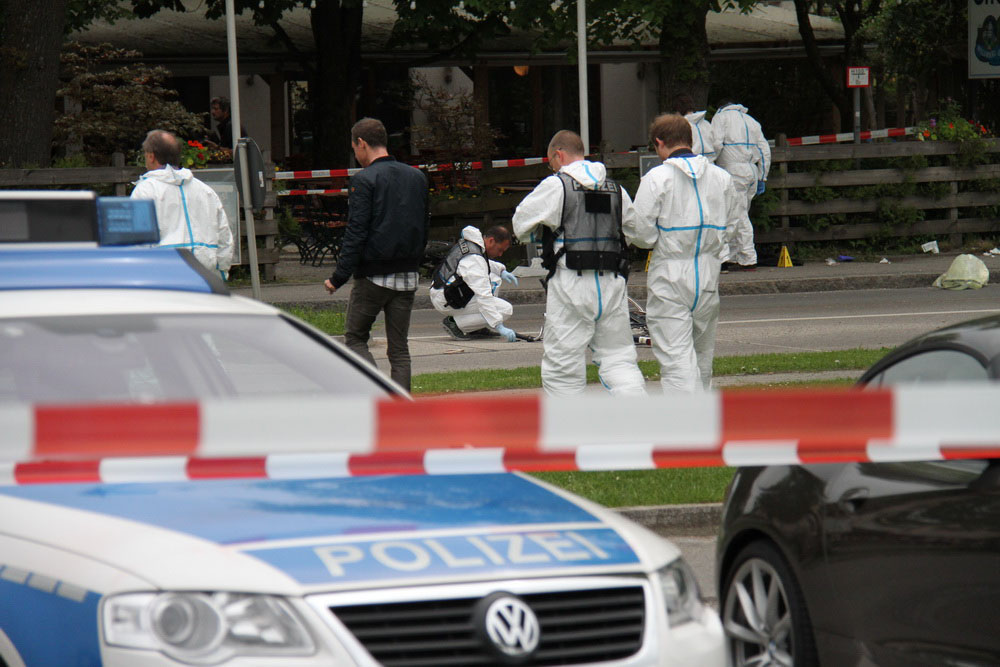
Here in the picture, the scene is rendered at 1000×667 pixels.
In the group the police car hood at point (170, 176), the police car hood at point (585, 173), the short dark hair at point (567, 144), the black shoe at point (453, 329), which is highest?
the short dark hair at point (567, 144)

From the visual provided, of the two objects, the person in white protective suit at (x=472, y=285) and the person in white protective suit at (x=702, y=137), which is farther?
the person in white protective suit at (x=702, y=137)

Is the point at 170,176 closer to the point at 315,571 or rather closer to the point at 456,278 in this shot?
the point at 456,278

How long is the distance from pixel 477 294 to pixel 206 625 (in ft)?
33.4

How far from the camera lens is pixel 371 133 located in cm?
972

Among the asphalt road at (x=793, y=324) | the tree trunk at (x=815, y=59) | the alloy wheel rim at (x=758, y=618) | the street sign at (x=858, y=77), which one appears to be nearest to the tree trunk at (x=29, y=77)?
the asphalt road at (x=793, y=324)

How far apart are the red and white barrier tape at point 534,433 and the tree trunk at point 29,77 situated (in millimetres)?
16176

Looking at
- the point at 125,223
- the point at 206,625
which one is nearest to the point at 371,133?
the point at 125,223

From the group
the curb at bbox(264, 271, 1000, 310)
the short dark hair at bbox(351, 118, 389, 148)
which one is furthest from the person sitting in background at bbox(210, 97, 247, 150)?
the short dark hair at bbox(351, 118, 389, 148)

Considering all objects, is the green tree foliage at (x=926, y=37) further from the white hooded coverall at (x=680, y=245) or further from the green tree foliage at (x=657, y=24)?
the white hooded coverall at (x=680, y=245)

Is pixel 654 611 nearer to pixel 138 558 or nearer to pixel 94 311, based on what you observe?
pixel 138 558

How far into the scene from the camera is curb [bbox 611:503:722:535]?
720 cm

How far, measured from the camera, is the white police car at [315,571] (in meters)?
3.27

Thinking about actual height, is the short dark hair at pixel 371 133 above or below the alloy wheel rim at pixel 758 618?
above

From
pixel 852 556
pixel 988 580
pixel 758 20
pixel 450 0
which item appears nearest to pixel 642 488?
pixel 852 556
